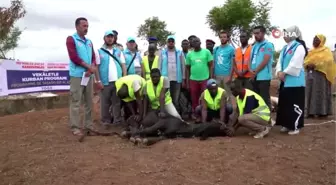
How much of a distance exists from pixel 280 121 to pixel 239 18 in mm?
21179

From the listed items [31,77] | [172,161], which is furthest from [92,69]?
[31,77]

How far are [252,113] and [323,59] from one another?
2742 mm

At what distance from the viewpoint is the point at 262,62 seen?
21.8 feet

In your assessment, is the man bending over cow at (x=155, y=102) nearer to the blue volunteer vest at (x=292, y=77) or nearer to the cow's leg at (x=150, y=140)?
the cow's leg at (x=150, y=140)

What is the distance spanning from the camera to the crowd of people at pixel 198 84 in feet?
Result: 20.2

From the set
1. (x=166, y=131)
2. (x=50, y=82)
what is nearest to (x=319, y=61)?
(x=166, y=131)

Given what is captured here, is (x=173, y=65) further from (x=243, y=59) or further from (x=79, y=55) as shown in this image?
(x=79, y=55)

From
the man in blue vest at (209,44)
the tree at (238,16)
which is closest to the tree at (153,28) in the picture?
the tree at (238,16)

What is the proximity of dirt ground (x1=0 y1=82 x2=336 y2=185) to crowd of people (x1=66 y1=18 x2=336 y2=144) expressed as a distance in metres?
0.38

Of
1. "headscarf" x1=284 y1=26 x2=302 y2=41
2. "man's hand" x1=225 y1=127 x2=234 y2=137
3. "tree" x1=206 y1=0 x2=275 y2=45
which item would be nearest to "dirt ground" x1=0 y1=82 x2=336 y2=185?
"man's hand" x1=225 y1=127 x2=234 y2=137

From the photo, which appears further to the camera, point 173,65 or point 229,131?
point 173,65

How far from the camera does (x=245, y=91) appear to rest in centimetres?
618

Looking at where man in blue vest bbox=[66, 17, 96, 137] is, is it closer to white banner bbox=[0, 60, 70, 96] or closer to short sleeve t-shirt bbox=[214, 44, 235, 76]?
short sleeve t-shirt bbox=[214, 44, 235, 76]

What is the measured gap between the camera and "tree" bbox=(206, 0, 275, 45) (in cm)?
2653
